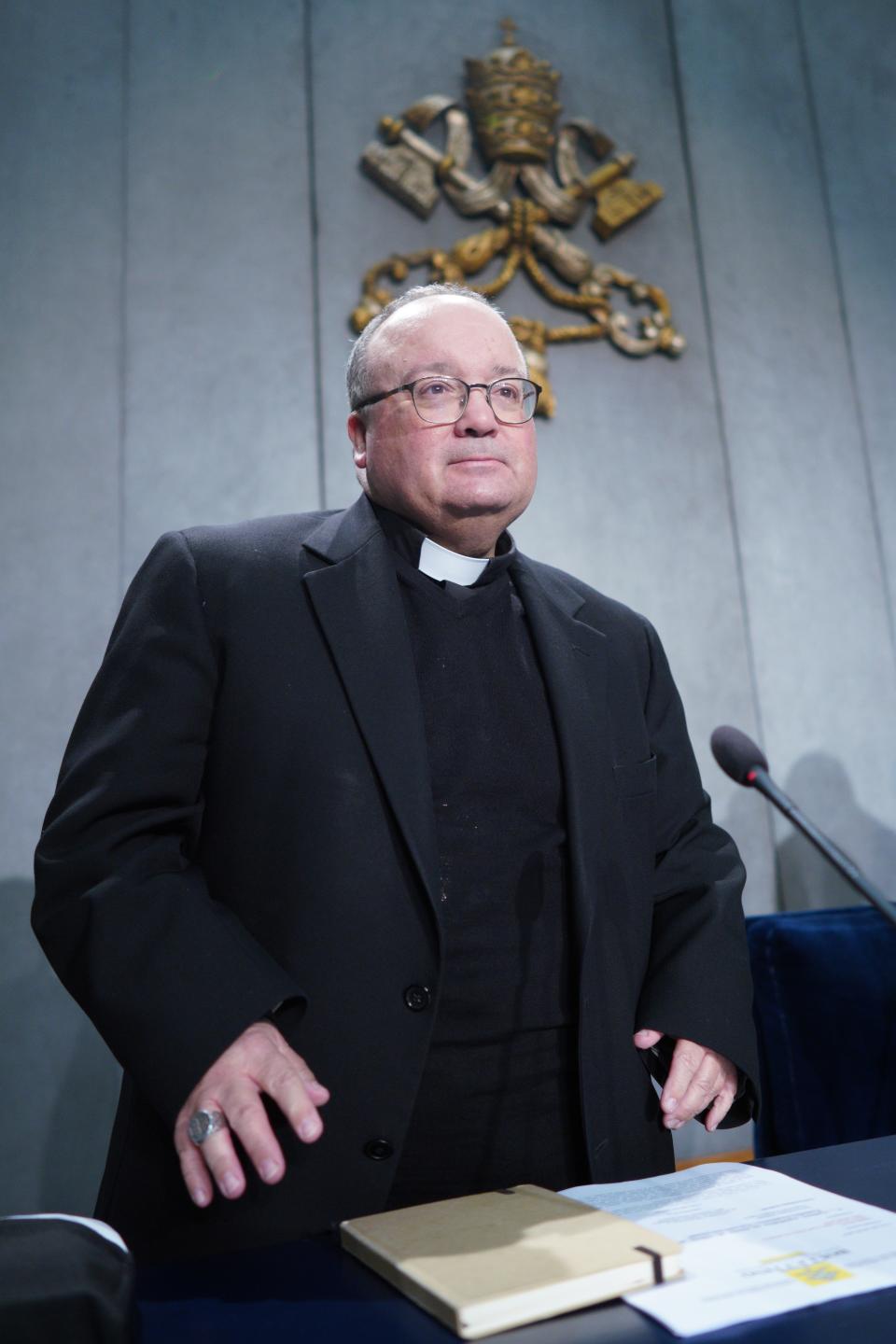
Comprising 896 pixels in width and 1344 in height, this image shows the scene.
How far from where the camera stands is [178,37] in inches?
126

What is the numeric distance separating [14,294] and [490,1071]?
8.38ft

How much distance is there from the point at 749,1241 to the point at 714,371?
3.34 metres

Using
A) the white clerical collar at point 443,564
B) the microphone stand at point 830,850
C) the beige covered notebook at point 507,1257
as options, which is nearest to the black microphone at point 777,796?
the microphone stand at point 830,850

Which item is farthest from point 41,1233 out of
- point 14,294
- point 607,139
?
point 607,139

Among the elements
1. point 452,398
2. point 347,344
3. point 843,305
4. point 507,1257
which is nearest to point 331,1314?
point 507,1257

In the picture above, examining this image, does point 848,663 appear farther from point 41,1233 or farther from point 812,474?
point 41,1233

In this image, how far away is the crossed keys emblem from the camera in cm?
335

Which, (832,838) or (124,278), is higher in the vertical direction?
(124,278)

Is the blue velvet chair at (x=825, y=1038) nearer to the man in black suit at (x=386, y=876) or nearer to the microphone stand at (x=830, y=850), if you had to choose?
the microphone stand at (x=830, y=850)

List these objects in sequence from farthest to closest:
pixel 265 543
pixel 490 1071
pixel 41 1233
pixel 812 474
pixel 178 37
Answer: pixel 812 474
pixel 178 37
pixel 265 543
pixel 490 1071
pixel 41 1233

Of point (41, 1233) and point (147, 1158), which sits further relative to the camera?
point (147, 1158)

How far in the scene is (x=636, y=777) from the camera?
151 cm

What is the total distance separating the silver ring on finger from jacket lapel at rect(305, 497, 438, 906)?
0.34 meters

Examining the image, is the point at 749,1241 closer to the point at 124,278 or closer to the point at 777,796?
the point at 777,796
